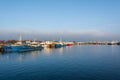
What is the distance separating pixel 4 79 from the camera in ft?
60.4

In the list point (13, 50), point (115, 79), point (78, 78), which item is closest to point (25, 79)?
point (78, 78)

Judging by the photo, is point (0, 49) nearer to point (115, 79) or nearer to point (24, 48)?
point (24, 48)

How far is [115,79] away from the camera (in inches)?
722

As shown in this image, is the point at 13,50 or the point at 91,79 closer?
the point at 91,79

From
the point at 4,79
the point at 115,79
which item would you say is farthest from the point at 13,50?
the point at 115,79

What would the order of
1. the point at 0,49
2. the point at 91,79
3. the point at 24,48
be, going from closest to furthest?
the point at 91,79, the point at 0,49, the point at 24,48

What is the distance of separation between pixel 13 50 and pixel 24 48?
18.9 feet

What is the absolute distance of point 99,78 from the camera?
18.8 meters

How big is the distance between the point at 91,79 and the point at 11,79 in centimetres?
937

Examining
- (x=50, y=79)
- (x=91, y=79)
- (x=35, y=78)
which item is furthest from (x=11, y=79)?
(x=91, y=79)

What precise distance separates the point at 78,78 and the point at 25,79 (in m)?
6.28

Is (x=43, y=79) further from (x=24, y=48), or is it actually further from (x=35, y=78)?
(x=24, y=48)

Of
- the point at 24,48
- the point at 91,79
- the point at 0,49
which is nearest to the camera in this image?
the point at 91,79

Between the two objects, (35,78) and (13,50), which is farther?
(13,50)
